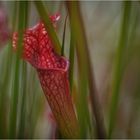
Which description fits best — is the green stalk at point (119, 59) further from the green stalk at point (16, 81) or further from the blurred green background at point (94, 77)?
the green stalk at point (16, 81)

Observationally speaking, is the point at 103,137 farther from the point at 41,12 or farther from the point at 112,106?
the point at 41,12

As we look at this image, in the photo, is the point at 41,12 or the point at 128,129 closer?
the point at 41,12

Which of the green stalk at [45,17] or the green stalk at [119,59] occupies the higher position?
the green stalk at [45,17]

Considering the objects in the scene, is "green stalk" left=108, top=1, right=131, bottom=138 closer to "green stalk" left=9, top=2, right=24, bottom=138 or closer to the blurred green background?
the blurred green background

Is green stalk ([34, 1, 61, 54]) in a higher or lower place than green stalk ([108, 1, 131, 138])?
higher

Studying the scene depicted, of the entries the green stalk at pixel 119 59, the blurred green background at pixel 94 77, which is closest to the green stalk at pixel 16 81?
the blurred green background at pixel 94 77

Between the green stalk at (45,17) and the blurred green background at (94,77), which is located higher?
the green stalk at (45,17)

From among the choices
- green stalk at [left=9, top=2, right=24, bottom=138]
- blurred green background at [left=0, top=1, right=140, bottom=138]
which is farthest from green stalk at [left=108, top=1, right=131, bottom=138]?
green stalk at [left=9, top=2, right=24, bottom=138]

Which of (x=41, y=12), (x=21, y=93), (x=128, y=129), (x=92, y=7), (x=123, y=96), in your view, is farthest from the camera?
(x=92, y=7)

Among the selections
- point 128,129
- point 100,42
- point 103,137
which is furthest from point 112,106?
point 100,42

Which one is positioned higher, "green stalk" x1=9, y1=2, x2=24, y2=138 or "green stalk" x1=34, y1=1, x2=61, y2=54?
"green stalk" x1=34, y1=1, x2=61, y2=54

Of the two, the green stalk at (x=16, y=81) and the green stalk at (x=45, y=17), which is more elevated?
the green stalk at (x=45, y=17)
